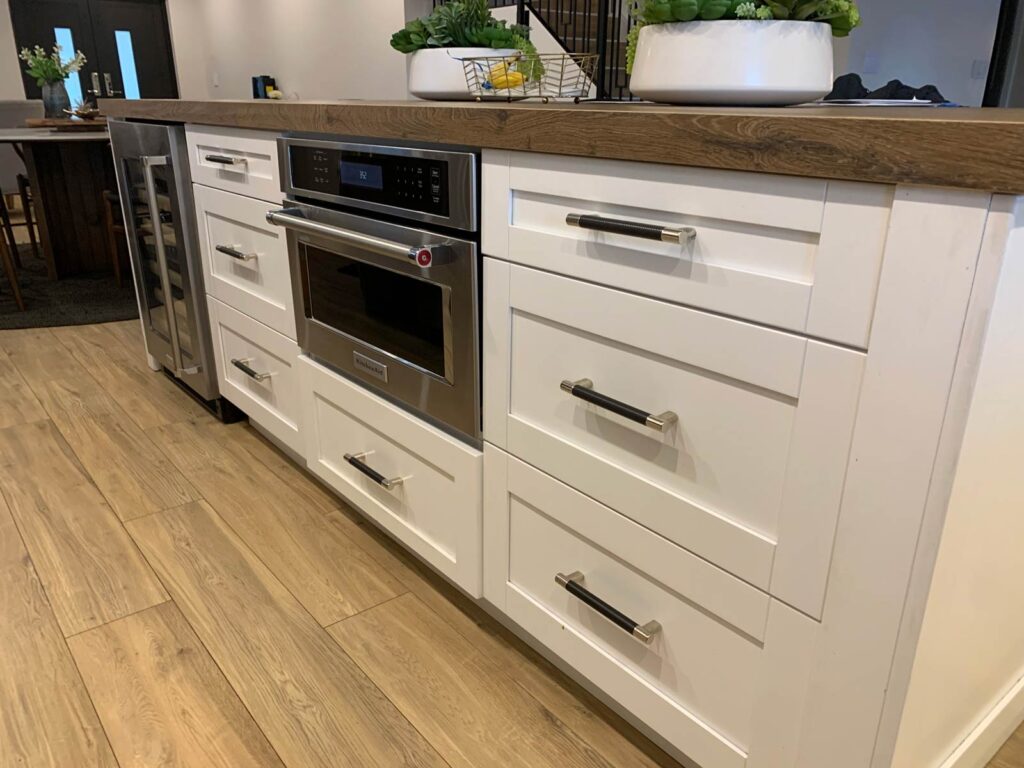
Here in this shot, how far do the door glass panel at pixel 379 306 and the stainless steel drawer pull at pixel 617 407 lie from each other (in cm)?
32

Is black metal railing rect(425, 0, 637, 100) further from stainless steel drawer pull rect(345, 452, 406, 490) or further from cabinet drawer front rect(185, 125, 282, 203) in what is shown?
stainless steel drawer pull rect(345, 452, 406, 490)

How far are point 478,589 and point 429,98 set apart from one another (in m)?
1.05

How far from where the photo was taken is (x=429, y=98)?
1.67 meters

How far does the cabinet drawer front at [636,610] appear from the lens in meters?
0.94

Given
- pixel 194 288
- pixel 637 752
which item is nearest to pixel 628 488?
pixel 637 752

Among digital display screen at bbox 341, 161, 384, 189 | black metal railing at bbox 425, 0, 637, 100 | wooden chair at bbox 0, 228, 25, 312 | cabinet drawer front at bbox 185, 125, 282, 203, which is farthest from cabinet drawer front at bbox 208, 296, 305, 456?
black metal railing at bbox 425, 0, 637, 100

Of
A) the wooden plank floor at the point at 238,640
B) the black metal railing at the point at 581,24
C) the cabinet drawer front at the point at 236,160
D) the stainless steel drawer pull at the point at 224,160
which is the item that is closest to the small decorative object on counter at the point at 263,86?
the black metal railing at the point at 581,24

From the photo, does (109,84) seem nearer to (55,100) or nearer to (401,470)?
(55,100)

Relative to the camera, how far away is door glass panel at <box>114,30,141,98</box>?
28.0 feet

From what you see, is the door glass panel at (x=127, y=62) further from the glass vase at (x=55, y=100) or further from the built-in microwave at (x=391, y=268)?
the built-in microwave at (x=391, y=268)

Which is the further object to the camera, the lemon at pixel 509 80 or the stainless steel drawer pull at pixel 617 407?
the lemon at pixel 509 80

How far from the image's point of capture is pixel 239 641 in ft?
4.65

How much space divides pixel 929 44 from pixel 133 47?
8.52 meters

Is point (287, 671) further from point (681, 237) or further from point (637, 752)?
point (681, 237)
